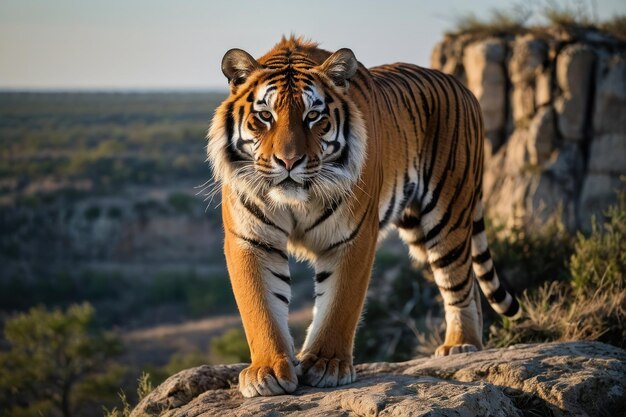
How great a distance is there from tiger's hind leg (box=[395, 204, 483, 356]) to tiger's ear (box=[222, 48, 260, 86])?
67.5 inches

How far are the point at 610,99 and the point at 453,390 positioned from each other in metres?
10.5

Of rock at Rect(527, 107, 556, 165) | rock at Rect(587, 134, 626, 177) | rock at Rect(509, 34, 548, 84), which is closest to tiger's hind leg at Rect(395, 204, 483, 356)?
rock at Rect(527, 107, 556, 165)

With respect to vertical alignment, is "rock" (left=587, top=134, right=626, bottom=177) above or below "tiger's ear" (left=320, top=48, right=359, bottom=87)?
below

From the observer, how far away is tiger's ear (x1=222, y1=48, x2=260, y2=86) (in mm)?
4629

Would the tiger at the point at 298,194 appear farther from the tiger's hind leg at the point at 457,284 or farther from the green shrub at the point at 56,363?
the green shrub at the point at 56,363

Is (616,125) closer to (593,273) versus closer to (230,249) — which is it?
(593,273)

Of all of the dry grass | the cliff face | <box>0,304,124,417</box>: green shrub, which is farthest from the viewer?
<box>0,304,124,417</box>: green shrub

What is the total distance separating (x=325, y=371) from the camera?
175 inches

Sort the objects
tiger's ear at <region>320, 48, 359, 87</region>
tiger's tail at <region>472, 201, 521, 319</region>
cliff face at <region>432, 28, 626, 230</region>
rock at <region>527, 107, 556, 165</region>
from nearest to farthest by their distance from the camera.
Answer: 1. tiger's ear at <region>320, 48, 359, 87</region>
2. tiger's tail at <region>472, 201, 521, 319</region>
3. cliff face at <region>432, 28, 626, 230</region>
4. rock at <region>527, 107, 556, 165</region>

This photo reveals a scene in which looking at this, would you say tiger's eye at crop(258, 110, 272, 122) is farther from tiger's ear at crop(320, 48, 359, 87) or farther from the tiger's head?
tiger's ear at crop(320, 48, 359, 87)

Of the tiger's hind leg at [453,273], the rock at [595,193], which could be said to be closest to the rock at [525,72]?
the rock at [595,193]

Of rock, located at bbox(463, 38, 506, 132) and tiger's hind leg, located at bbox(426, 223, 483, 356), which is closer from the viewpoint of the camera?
tiger's hind leg, located at bbox(426, 223, 483, 356)

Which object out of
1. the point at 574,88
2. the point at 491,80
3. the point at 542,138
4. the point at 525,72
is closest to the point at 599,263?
the point at 542,138

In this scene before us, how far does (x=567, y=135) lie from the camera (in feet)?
44.4
